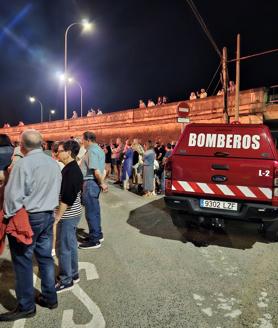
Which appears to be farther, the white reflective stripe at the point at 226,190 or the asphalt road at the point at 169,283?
the white reflective stripe at the point at 226,190

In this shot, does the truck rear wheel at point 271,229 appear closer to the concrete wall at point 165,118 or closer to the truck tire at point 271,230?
the truck tire at point 271,230

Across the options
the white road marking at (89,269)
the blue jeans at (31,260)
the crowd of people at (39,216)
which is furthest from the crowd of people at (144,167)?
the blue jeans at (31,260)

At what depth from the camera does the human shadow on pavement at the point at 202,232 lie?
6.56m

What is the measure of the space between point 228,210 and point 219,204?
176mm

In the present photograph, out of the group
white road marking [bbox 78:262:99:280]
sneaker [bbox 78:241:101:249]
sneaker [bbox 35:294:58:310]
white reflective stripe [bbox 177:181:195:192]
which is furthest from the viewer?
white reflective stripe [bbox 177:181:195:192]

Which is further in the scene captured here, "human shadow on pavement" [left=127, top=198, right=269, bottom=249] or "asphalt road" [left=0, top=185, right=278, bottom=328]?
"human shadow on pavement" [left=127, top=198, right=269, bottom=249]

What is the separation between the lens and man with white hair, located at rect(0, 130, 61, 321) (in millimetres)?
3537

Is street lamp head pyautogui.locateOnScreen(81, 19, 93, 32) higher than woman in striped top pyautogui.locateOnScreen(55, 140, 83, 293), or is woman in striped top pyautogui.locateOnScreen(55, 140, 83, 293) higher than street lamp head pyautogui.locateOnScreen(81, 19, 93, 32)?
street lamp head pyautogui.locateOnScreen(81, 19, 93, 32)

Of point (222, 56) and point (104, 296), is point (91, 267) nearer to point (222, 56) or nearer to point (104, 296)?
point (104, 296)

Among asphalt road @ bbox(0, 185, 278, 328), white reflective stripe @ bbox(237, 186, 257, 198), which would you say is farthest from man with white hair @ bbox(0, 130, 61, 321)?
white reflective stripe @ bbox(237, 186, 257, 198)

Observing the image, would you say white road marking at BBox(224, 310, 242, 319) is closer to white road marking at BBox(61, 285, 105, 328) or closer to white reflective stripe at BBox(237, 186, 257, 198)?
white road marking at BBox(61, 285, 105, 328)

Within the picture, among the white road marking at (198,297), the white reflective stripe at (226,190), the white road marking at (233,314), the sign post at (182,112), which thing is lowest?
the white road marking at (233,314)

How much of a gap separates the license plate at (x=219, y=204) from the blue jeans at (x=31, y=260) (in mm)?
3140

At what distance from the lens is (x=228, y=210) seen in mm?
6188
